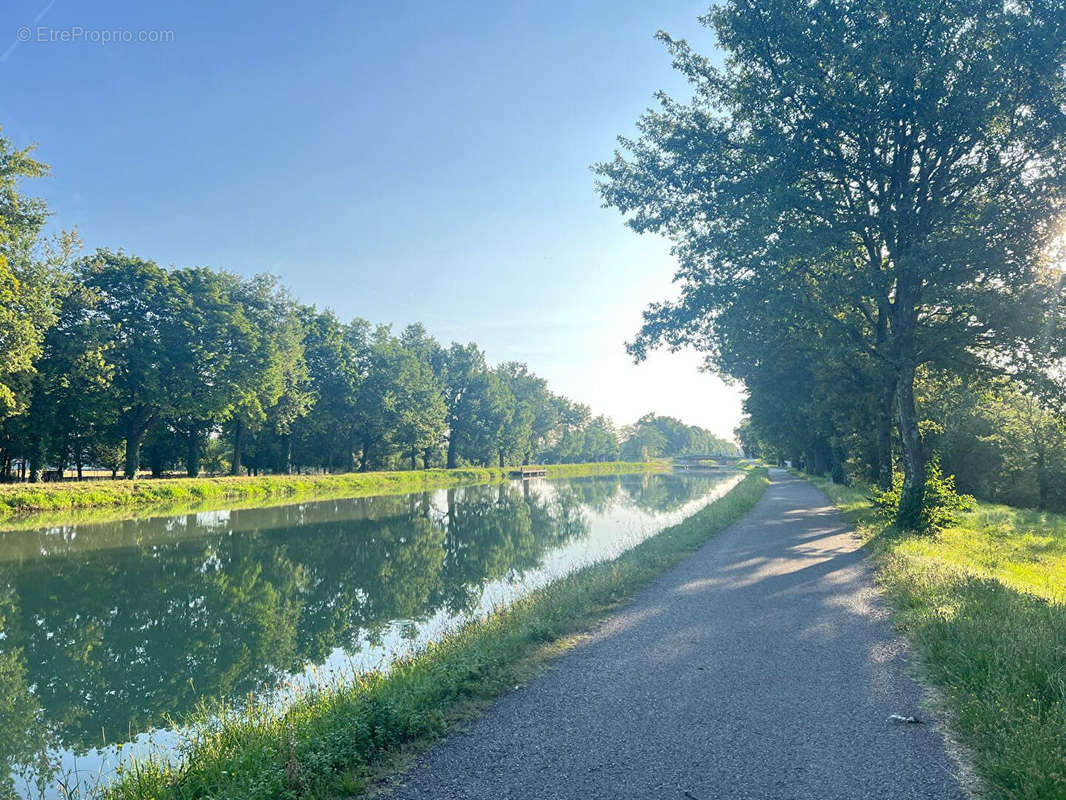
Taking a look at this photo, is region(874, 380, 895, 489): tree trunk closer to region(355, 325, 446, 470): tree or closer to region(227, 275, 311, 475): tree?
region(227, 275, 311, 475): tree

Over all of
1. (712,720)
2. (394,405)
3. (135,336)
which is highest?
(135,336)

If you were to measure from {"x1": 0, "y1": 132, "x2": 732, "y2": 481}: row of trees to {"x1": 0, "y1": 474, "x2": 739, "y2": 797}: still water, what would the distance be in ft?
46.1

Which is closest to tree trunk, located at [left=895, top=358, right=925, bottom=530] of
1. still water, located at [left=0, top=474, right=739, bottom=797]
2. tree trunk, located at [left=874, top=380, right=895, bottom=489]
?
tree trunk, located at [left=874, top=380, right=895, bottom=489]

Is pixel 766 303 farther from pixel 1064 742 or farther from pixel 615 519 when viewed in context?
pixel 615 519

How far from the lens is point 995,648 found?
19.8 ft

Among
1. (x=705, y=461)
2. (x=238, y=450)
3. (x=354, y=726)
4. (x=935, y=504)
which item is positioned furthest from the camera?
(x=705, y=461)

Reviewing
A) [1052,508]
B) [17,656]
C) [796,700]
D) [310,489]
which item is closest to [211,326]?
[310,489]

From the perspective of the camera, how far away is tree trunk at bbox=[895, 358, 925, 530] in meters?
16.3

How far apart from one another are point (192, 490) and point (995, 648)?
39470mm

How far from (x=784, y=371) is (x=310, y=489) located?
116 feet

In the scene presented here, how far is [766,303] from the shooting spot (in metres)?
16.8

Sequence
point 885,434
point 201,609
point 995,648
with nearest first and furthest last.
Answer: point 995,648, point 201,609, point 885,434

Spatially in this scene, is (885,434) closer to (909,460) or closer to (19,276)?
(909,460)

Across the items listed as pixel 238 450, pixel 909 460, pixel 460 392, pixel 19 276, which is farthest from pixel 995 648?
pixel 460 392
